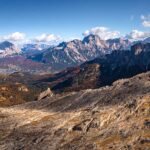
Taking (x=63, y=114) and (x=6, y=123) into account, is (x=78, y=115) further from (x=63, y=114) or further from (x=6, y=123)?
(x=6, y=123)

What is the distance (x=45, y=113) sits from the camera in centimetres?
11794

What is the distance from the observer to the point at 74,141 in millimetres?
85938

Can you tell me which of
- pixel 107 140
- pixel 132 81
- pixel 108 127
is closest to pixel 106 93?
pixel 132 81

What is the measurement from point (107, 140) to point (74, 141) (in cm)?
862

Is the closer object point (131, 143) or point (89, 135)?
point (131, 143)

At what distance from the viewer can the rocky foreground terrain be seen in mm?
82812

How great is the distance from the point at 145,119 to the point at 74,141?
1930cm

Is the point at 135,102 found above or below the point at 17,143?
above

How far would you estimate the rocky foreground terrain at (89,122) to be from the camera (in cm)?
8281

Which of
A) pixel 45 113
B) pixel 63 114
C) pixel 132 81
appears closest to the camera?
pixel 63 114

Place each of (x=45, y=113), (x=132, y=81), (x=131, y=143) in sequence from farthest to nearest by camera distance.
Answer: (x=132, y=81), (x=45, y=113), (x=131, y=143)

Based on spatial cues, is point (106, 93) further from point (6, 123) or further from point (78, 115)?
point (6, 123)

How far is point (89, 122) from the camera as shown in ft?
306

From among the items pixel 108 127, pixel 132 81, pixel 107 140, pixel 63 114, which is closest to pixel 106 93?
pixel 132 81
